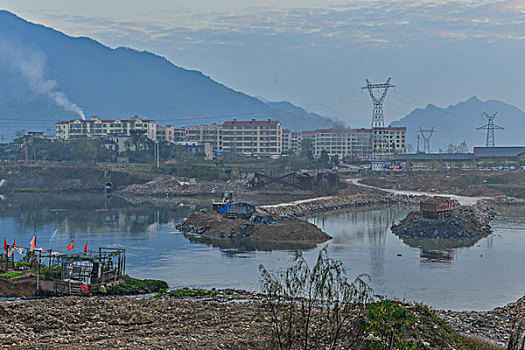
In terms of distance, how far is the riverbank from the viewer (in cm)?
1060

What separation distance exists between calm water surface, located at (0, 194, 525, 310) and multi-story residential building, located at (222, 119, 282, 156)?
54771mm

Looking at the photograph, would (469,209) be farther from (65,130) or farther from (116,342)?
(65,130)


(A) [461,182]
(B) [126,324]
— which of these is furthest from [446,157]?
(B) [126,324]

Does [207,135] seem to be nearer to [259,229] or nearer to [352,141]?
[352,141]

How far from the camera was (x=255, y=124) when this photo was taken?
3725 inches

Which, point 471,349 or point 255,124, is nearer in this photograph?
point 471,349

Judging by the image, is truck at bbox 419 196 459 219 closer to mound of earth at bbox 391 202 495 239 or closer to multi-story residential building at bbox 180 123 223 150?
mound of earth at bbox 391 202 495 239

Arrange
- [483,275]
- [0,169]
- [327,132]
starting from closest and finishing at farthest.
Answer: [483,275]
[0,169]
[327,132]

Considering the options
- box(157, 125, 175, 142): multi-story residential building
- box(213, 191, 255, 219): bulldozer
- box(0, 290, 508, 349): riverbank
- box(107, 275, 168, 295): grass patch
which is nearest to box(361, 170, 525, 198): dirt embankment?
box(213, 191, 255, 219): bulldozer

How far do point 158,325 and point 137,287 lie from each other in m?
4.70

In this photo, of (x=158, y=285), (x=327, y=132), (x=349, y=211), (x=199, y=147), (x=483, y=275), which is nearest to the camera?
(x=158, y=285)

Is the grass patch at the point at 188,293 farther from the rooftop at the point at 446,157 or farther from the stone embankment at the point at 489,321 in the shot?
the rooftop at the point at 446,157

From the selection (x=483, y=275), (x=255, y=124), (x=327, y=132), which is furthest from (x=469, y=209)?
(x=327, y=132)

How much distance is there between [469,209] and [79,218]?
76.0 feet
